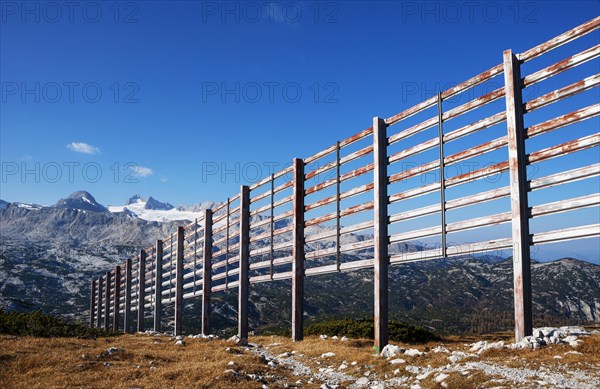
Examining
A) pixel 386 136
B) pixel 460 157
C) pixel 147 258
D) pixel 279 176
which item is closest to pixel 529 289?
pixel 460 157

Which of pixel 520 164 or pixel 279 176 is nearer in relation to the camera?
pixel 520 164

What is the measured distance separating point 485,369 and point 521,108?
4432 millimetres

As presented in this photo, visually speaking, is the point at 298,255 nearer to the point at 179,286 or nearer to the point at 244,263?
the point at 244,263

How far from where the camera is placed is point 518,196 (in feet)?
26.3

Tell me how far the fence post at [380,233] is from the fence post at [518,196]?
3162 millimetres

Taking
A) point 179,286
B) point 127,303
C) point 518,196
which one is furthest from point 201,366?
point 127,303

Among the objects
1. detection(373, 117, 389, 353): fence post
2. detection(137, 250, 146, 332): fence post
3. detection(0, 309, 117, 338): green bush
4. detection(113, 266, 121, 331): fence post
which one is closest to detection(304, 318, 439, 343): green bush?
detection(373, 117, 389, 353): fence post

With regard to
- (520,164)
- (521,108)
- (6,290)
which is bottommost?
(6,290)

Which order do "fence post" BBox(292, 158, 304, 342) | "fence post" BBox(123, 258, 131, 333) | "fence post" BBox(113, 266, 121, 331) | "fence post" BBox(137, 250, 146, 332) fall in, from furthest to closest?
"fence post" BBox(113, 266, 121, 331)
"fence post" BBox(123, 258, 131, 333)
"fence post" BBox(137, 250, 146, 332)
"fence post" BBox(292, 158, 304, 342)

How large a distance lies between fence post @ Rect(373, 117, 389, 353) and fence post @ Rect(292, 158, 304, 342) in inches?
150

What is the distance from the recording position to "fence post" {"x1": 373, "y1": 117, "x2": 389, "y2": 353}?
1059cm

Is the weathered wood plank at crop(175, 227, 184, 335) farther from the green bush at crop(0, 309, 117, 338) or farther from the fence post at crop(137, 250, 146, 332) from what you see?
the green bush at crop(0, 309, 117, 338)

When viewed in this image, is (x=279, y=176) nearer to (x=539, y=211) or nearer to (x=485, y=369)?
(x=539, y=211)

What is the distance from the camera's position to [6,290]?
187000 mm
